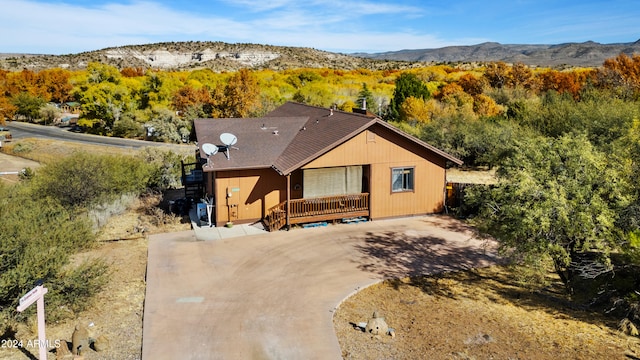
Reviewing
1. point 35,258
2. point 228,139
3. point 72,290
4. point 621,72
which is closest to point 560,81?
point 621,72

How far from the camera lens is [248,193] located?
17.0 metres

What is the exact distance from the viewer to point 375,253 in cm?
1429

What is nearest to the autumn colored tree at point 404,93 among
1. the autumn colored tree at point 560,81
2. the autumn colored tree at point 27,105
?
the autumn colored tree at point 560,81

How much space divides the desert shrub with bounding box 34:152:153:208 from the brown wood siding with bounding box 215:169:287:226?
15.8ft

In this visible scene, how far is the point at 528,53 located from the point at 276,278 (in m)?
161

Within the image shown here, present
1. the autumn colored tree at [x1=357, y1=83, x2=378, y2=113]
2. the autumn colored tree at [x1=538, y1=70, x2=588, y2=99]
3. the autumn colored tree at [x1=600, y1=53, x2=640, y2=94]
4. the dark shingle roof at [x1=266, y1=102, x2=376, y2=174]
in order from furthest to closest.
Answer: the autumn colored tree at [x1=538, y1=70, x2=588, y2=99] → the autumn colored tree at [x1=600, y1=53, x2=640, y2=94] → the autumn colored tree at [x1=357, y1=83, x2=378, y2=113] → the dark shingle roof at [x1=266, y1=102, x2=376, y2=174]

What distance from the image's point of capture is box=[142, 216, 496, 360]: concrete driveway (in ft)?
29.8

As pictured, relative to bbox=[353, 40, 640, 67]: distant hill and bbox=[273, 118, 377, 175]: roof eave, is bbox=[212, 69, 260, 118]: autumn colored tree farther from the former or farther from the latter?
bbox=[353, 40, 640, 67]: distant hill

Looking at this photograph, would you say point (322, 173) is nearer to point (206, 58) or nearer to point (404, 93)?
point (404, 93)

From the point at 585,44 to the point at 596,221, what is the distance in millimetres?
155230

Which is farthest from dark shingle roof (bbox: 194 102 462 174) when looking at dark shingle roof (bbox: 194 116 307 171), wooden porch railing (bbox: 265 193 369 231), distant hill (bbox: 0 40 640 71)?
distant hill (bbox: 0 40 640 71)

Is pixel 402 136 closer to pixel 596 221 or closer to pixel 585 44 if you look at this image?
pixel 596 221

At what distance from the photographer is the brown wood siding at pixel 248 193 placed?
54.4 feet

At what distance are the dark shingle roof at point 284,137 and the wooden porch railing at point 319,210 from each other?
170 centimetres
